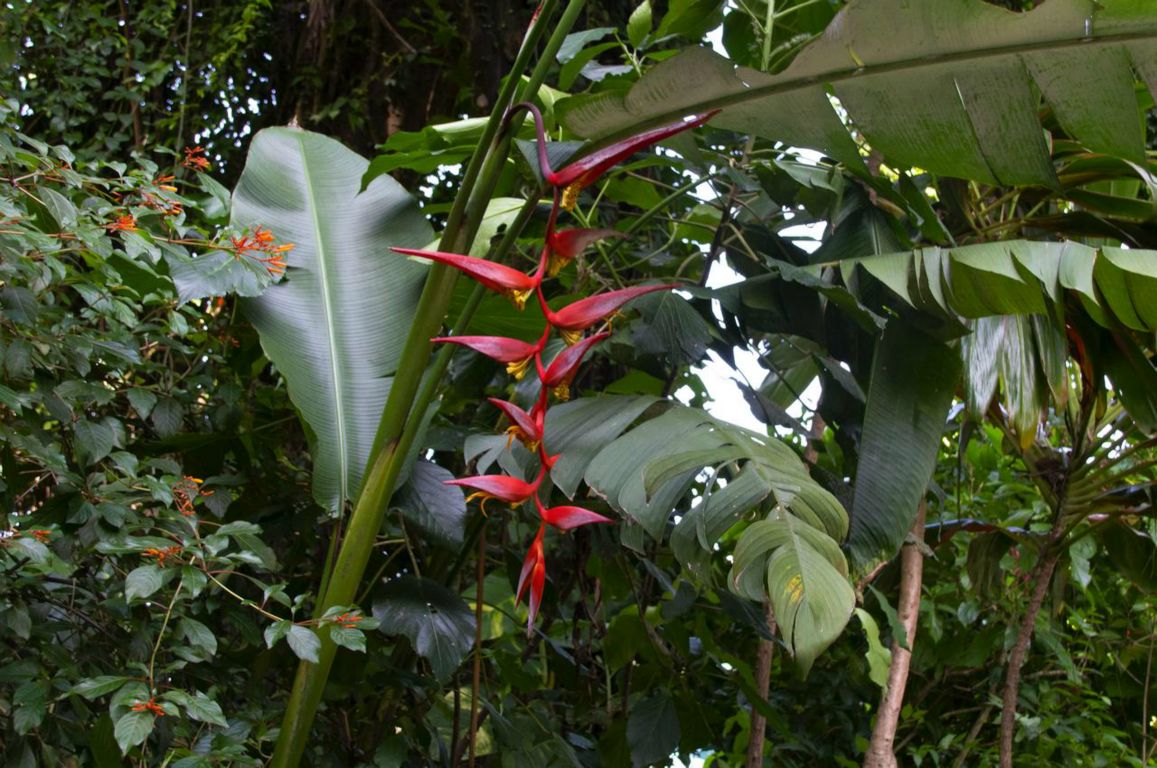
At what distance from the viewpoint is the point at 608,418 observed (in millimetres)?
1300

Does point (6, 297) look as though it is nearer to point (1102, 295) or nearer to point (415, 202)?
point (415, 202)

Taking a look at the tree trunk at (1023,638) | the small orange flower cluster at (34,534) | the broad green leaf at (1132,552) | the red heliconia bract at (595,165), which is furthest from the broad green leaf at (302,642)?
the broad green leaf at (1132,552)

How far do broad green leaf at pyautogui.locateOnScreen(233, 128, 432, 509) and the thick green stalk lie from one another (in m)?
0.14

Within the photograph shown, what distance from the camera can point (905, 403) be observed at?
4.33 feet

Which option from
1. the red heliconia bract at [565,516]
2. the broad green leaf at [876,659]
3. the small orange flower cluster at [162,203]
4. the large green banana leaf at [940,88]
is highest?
the large green banana leaf at [940,88]

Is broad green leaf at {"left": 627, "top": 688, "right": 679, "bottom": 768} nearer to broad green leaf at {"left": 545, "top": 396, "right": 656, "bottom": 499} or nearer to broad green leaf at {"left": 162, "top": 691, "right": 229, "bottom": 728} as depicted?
broad green leaf at {"left": 545, "top": 396, "right": 656, "bottom": 499}

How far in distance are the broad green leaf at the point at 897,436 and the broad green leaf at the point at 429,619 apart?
1.57ft

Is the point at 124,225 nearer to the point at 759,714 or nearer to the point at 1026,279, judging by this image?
the point at 1026,279

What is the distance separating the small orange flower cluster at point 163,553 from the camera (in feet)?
3.36

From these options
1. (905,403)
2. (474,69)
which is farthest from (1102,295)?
(474,69)

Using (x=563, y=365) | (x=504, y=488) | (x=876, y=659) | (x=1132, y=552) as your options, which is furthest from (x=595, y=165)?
(x=1132, y=552)

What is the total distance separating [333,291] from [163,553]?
52cm

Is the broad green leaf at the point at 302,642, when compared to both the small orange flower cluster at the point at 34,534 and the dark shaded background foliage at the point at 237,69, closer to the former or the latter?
the small orange flower cluster at the point at 34,534

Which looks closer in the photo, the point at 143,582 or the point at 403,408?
the point at 143,582
